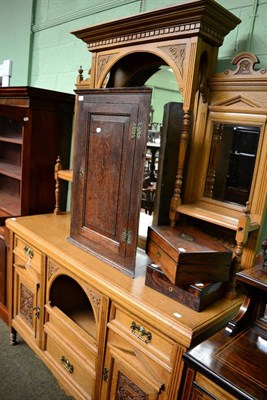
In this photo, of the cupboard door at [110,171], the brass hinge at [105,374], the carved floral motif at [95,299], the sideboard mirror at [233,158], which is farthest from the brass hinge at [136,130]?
the brass hinge at [105,374]

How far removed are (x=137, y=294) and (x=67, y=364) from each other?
79 cm

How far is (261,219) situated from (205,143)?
0.49 metres

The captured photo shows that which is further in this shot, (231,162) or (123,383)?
(231,162)

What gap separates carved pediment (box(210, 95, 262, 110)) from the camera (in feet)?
4.60

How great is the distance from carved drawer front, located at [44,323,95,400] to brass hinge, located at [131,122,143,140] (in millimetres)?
1146

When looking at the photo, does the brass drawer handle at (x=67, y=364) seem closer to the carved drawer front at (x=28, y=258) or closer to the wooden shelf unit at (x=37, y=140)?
the carved drawer front at (x=28, y=258)

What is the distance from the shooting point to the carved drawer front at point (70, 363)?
1.59 metres

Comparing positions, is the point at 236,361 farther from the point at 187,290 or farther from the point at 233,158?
the point at 233,158

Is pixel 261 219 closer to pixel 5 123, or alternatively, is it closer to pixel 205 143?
pixel 205 143

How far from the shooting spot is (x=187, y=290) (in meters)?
1.24

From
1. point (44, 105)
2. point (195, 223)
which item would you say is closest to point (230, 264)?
point (195, 223)

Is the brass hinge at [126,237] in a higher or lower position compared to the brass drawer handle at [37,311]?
higher

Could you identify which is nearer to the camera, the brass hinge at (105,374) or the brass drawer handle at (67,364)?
the brass hinge at (105,374)

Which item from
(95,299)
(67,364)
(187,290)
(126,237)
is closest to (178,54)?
(126,237)
